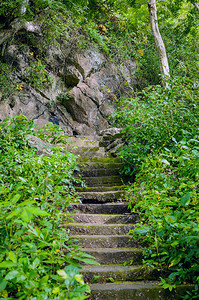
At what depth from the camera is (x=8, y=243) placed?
1.59 m

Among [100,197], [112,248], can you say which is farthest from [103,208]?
[112,248]

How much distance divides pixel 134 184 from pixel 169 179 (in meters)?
0.62

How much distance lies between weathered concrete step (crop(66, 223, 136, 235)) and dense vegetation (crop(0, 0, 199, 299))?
0.86 ft

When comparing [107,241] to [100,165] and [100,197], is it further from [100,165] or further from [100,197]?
[100,165]

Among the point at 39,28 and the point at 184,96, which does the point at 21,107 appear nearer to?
the point at 39,28

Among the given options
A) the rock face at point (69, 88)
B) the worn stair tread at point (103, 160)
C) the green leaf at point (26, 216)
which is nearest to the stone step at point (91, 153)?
the worn stair tread at point (103, 160)

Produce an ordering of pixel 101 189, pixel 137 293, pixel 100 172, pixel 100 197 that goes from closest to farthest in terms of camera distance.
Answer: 1. pixel 137 293
2. pixel 100 197
3. pixel 101 189
4. pixel 100 172

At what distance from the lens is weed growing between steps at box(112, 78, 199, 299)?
1890mm

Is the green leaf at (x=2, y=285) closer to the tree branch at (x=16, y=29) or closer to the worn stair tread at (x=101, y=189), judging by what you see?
the worn stair tread at (x=101, y=189)

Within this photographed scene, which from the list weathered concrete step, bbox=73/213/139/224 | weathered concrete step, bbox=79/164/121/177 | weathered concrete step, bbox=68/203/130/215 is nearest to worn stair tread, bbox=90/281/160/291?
weathered concrete step, bbox=73/213/139/224

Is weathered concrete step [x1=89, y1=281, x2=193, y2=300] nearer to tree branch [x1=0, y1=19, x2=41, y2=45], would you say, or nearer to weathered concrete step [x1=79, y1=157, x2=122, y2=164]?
weathered concrete step [x1=79, y1=157, x2=122, y2=164]

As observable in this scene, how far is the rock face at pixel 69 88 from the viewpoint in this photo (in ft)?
27.2

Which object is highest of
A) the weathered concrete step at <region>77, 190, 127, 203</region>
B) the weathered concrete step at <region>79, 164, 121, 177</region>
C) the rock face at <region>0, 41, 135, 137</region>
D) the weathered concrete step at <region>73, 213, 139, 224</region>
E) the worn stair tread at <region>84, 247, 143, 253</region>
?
the rock face at <region>0, 41, 135, 137</region>

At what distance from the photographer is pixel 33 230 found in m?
1.55
